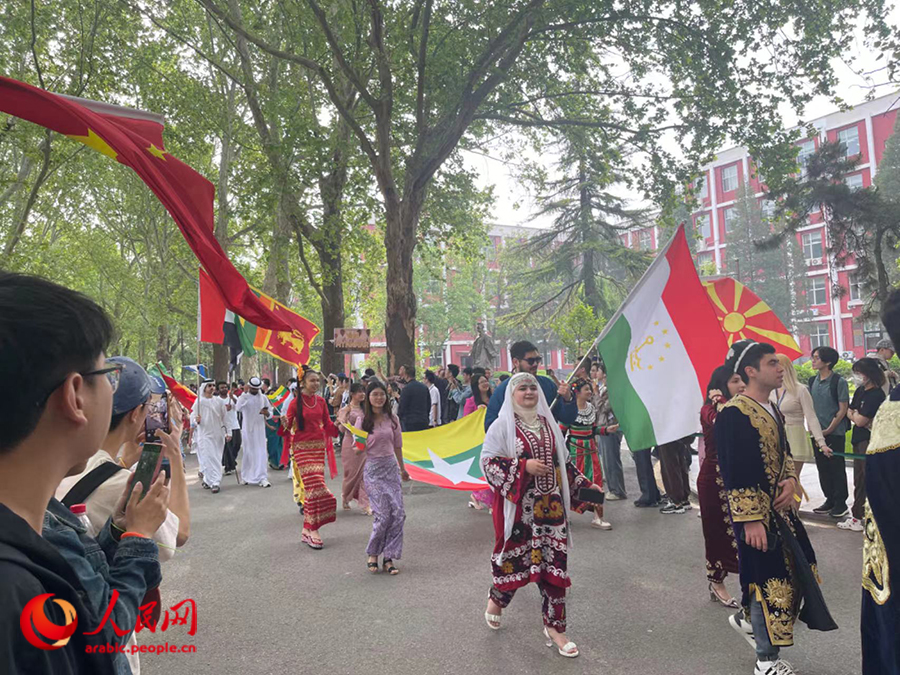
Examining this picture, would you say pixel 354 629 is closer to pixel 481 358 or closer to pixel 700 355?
pixel 700 355

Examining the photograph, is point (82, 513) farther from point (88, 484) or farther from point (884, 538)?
point (884, 538)

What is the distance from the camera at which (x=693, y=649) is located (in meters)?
4.03

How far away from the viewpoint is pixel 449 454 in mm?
8617

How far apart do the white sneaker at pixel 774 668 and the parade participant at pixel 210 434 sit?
374 inches

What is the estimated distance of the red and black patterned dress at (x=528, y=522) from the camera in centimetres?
425

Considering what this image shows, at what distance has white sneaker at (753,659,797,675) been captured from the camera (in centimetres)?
347

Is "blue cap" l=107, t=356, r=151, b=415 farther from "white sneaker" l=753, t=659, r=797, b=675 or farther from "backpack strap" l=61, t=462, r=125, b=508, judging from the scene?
"white sneaker" l=753, t=659, r=797, b=675

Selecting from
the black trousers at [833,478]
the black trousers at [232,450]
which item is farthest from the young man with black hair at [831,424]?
the black trousers at [232,450]

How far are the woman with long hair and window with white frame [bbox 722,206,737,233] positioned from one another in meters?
50.2

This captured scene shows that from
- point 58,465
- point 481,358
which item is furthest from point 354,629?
point 481,358

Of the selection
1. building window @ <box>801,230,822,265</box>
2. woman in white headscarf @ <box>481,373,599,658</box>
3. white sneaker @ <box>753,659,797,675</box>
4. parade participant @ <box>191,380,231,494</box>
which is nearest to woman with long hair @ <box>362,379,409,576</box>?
woman in white headscarf @ <box>481,373,599,658</box>

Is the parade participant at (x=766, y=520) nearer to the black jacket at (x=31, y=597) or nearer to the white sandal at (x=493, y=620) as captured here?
the white sandal at (x=493, y=620)

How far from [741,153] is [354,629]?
55.2 meters

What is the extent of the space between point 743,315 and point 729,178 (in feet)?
164
